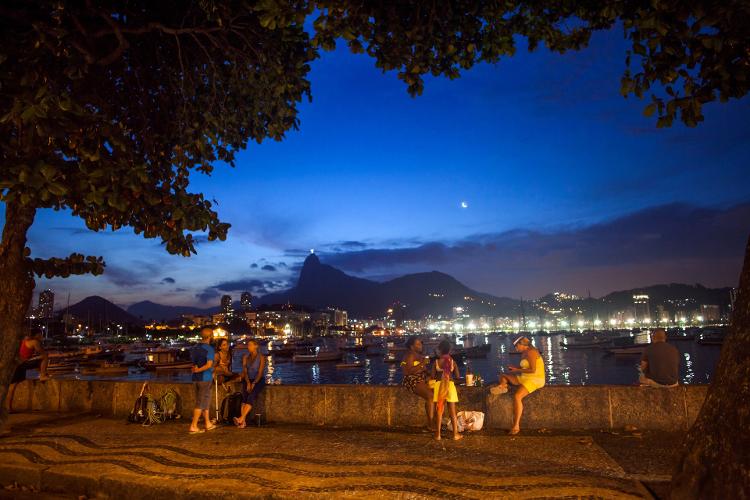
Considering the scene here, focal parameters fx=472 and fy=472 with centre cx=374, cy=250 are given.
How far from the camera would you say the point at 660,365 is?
8.68 m

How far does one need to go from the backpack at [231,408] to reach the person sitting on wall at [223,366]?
0.29 m

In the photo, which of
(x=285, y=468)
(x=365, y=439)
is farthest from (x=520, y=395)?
(x=285, y=468)

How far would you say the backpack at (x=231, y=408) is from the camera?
951 centimetres

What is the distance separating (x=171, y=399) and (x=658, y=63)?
10520 mm

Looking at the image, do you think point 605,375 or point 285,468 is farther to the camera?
point 605,375

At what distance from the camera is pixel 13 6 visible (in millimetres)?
6344

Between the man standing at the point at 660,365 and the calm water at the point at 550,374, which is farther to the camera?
the calm water at the point at 550,374

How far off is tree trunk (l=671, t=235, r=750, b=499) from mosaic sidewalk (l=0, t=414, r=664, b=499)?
840 millimetres

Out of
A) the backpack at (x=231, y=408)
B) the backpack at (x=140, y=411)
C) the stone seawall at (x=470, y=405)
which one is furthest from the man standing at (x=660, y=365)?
the backpack at (x=140, y=411)

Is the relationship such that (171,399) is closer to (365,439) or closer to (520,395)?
(365,439)

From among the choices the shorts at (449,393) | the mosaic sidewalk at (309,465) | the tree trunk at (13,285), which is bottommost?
the mosaic sidewalk at (309,465)

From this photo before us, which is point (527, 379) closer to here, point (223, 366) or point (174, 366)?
point (223, 366)

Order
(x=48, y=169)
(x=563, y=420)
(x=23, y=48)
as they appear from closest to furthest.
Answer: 1. (x=48, y=169)
2. (x=23, y=48)
3. (x=563, y=420)

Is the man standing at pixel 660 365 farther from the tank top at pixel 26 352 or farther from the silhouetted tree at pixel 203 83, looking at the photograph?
the tank top at pixel 26 352
